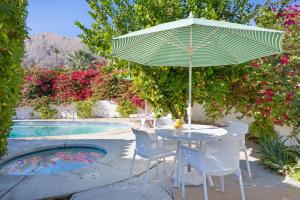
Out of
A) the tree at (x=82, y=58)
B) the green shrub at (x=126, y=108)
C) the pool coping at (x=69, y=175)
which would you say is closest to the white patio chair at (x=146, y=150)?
the pool coping at (x=69, y=175)

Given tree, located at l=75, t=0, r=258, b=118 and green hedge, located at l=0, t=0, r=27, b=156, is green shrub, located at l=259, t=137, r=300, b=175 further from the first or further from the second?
green hedge, located at l=0, t=0, r=27, b=156

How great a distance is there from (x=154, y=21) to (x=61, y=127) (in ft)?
32.8

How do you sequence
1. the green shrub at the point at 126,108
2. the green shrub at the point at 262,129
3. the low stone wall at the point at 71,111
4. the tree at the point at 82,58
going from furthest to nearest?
the tree at the point at 82,58 → the low stone wall at the point at 71,111 → the green shrub at the point at 126,108 → the green shrub at the point at 262,129

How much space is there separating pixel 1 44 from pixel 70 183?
9.16ft

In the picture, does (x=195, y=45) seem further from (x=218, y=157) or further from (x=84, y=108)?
(x=84, y=108)

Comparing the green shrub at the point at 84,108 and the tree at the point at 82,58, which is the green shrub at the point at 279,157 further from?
the tree at the point at 82,58

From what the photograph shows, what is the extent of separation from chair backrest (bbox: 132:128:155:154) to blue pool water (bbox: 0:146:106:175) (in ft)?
7.72

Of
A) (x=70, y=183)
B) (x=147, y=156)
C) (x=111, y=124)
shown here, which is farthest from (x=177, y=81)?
(x=111, y=124)

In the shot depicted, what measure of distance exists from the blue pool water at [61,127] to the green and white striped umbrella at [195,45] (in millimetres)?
8440

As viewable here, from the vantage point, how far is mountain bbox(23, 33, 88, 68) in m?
63.4

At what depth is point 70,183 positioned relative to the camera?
5.16 m

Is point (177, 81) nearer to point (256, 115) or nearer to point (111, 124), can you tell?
point (256, 115)

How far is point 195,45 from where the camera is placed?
562 centimetres

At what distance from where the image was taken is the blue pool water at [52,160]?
Result: 680 centimetres
